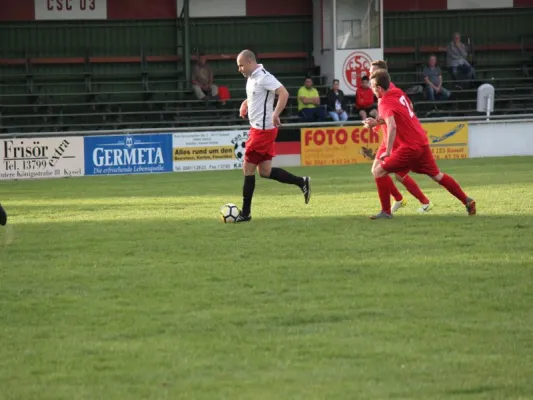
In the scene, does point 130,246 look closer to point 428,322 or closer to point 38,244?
point 38,244

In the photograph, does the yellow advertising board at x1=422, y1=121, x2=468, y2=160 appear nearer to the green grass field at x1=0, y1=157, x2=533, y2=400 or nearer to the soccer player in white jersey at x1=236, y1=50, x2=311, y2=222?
the green grass field at x1=0, y1=157, x2=533, y2=400

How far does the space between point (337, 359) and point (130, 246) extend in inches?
226

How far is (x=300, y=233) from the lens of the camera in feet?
42.4

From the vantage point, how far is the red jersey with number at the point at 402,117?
13.6 m

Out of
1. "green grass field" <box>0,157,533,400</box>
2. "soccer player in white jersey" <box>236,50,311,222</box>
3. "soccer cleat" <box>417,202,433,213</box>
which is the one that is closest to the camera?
"green grass field" <box>0,157,533,400</box>

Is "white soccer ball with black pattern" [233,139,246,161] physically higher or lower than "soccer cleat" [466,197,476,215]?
lower

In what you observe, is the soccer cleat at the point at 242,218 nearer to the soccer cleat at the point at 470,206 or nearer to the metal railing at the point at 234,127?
the soccer cleat at the point at 470,206

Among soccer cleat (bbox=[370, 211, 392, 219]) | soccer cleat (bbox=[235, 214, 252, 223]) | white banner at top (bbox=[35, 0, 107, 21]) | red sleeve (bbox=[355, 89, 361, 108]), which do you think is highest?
white banner at top (bbox=[35, 0, 107, 21])

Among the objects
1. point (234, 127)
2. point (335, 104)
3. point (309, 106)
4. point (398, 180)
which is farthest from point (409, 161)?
point (335, 104)

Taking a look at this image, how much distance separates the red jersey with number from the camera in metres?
13.6

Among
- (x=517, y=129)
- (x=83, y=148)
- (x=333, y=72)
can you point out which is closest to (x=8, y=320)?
(x=83, y=148)

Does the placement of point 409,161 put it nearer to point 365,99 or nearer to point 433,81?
point 365,99

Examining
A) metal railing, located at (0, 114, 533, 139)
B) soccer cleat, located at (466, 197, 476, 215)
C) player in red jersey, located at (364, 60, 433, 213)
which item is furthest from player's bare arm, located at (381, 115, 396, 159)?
metal railing, located at (0, 114, 533, 139)

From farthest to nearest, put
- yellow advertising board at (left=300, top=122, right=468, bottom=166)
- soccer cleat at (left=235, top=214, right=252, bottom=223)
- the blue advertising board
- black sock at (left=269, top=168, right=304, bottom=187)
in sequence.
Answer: yellow advertising board at (left=300, top=122, right=468, bottom=166)
the blue advertising board
black sock at (left=269, top=168, right=304, bottom=187)
soccer cleat at (left=235, top=214, right=252, bottom=223)
